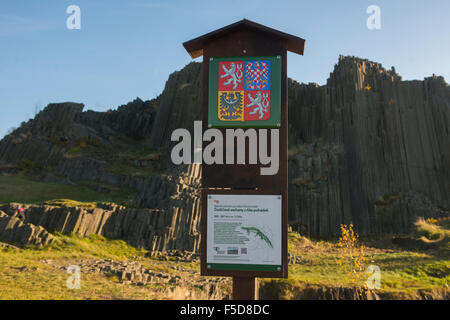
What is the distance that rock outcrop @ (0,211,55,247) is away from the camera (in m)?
12.8

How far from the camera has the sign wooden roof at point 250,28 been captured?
5614mm

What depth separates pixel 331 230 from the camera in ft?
93.9

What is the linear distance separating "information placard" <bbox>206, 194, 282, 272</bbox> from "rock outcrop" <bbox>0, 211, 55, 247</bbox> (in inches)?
407

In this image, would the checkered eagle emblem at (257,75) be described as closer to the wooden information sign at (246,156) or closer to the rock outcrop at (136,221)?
the wooden information sign at (246,156)

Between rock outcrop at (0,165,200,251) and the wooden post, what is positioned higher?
rock outcrop at (0,165,200,251)

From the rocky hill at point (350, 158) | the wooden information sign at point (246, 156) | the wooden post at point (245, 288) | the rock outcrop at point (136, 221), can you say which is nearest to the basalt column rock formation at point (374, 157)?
the rocky hill at point (350, 158)

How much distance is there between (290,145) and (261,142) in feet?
107

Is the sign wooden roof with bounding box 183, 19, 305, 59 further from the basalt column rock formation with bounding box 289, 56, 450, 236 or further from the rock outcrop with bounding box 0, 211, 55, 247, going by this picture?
the basalt column rock formation with bounding box 289, 56, 450, 236

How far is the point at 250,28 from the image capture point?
5.77 metres

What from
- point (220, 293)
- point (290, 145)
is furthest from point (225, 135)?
point (290, 145)

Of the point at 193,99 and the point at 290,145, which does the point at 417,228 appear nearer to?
the point at 290,145

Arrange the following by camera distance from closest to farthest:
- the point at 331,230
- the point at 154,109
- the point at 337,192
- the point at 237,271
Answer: the point at 237,271, the point at 331,230, the point at 337,192, the point at 154,109

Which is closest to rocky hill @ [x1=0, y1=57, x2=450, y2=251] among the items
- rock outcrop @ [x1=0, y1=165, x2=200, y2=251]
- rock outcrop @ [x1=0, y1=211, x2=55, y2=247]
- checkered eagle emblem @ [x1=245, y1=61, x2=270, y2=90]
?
rock outcrop @ [x1=0, y1=165, x2=200, y2=251]

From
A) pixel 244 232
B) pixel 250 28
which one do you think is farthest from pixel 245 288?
pixel 250 28
